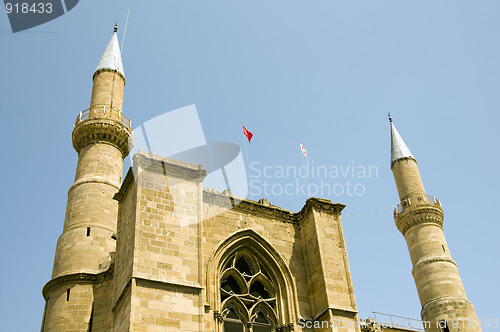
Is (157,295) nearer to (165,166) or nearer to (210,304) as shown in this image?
(210,304)

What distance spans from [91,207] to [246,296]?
5.10m

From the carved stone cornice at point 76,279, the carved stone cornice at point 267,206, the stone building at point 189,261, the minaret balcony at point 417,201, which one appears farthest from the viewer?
the minaret balcony at point 417,201

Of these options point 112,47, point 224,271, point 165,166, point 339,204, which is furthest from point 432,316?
point 112,47

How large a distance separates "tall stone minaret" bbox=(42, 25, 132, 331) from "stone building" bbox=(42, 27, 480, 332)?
0.10 feet

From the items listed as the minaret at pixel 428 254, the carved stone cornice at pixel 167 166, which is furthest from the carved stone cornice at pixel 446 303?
the carved stone cornice at pixel 167 166

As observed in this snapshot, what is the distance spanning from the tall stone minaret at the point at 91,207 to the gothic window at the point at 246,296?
2.88 metres

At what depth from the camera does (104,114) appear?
14.9 meters

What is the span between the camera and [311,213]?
10594 millimetres

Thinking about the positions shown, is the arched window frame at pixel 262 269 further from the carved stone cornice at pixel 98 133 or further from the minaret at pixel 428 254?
the minaret at pixel 428 254

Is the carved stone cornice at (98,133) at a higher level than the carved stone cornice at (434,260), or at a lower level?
higher

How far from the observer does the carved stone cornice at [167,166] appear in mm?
9195

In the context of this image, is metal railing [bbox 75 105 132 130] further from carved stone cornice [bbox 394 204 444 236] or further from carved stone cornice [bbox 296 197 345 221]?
carved stone cornice [bbox 394 204 444 236]

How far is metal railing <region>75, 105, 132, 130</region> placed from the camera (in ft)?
48.7

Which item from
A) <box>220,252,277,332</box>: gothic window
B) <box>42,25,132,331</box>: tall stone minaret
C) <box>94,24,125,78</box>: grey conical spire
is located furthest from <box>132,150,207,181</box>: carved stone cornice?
<box>94,24,125,78</box>: grey conical spire
